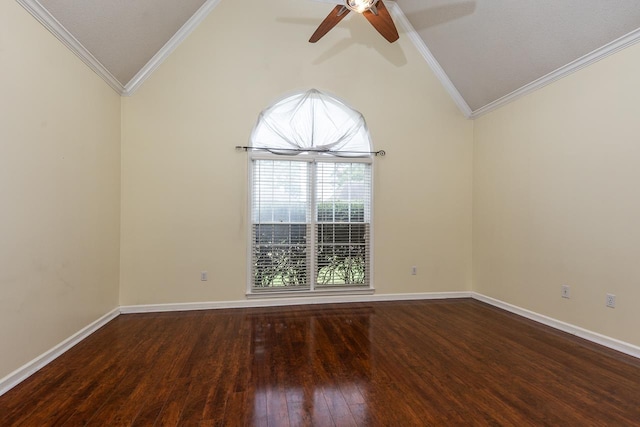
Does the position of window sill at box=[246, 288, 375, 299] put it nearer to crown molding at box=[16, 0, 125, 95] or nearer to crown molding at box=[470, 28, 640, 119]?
crown molding at box=[16, 0, 125, 95]

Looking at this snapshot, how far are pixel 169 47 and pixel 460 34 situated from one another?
134 inches

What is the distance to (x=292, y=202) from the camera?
3.98 metres

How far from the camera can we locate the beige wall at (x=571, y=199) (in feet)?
8.49

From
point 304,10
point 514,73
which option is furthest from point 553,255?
point 304,10

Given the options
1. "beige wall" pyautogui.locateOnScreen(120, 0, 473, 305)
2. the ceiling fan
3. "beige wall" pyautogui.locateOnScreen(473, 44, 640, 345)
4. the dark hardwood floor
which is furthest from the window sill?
the ceiling fan

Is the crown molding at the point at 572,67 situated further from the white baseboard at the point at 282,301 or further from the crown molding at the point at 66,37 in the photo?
the crown molding at the point at 66,37

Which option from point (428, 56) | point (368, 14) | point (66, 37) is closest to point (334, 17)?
point (368, 14)

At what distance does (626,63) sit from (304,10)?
336 cm

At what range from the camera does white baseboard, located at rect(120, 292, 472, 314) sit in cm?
361

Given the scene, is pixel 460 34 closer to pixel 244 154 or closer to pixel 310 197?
pixel 310 197

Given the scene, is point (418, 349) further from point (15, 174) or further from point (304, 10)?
point (304, 10)

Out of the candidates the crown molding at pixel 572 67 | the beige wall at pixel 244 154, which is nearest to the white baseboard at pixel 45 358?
the beige wall at pixel 244 154

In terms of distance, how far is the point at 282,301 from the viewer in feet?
12.8

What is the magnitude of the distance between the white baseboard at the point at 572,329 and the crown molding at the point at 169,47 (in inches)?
197
